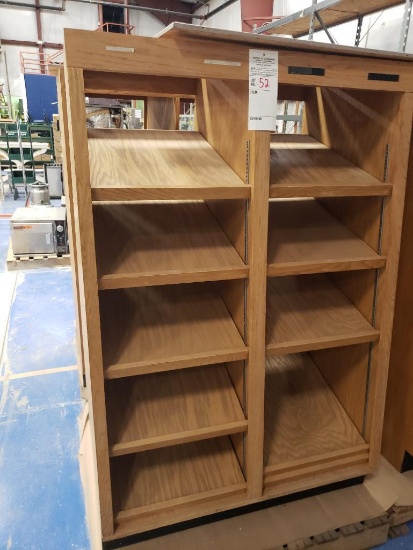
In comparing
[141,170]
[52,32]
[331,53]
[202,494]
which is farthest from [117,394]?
[52,32]

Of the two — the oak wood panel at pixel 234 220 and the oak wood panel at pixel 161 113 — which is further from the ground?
the oak wood panel at pixel 161 113

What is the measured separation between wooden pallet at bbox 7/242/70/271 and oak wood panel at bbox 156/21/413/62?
383 cm

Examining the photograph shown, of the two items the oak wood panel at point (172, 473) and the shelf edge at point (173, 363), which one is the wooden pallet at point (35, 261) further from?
the shelf edge at point (173, 363)

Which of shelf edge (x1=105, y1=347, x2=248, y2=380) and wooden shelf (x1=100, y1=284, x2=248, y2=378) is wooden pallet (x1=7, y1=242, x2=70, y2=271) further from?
shelf edge (x1=105, y1=347, x2=248, y2=380)

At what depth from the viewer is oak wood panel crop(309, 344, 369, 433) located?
165 centimetres


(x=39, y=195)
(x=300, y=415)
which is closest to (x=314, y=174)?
(x=300, y=415)

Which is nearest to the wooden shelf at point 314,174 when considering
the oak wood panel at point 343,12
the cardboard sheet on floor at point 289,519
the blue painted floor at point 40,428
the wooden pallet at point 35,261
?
the cardboard sheet on floor at point 289,519

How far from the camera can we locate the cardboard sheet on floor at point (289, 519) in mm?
→ 1466

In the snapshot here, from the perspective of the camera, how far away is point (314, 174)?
1438 millimetres

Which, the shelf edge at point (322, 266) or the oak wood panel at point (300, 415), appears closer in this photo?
the shelf edge at point (322, 266)

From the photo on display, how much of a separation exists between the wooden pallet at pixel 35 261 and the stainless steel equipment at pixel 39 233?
0.15 ft

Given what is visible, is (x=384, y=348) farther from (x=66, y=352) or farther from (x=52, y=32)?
(x=52, y=32)

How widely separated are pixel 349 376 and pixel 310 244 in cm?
60

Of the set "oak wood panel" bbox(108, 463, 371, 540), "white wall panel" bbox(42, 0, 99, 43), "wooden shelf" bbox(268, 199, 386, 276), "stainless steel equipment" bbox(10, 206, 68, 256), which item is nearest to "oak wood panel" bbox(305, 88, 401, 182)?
"wooden shelf" bbox(268, 199, 386, 276)
